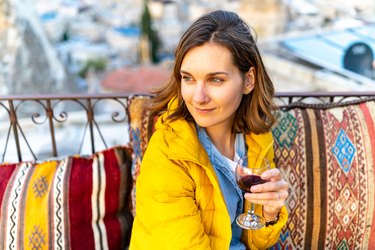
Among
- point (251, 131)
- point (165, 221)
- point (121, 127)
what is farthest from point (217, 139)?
point (121, 127)

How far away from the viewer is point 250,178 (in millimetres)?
1399

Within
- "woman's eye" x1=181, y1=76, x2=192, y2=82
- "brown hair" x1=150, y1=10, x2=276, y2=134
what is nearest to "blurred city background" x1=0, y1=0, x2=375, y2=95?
"brown hair" x1=150, y1=10, x2=276, y2=134

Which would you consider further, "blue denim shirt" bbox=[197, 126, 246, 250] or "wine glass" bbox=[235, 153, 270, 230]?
"blue denim shirt" bbox=[197, 126, 246, 250]

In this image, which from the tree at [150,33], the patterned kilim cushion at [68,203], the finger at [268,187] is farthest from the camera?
the tree at [150,33]

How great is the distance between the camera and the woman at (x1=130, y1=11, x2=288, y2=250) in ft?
4.61

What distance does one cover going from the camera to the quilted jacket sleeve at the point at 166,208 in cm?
140

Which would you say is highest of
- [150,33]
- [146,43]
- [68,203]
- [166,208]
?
[150,33]

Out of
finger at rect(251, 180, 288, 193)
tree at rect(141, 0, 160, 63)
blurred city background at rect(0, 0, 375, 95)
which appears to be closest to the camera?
finger at rect(251, 180, 288, 193)

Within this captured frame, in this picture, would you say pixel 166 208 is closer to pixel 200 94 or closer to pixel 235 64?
pixel 200 94

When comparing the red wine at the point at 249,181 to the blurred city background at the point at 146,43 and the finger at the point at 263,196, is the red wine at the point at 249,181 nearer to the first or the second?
the finger at the point at 263,196

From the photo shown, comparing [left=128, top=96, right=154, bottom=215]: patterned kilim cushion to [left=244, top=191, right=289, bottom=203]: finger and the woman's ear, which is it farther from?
[left=244, top=191, right=289, bottom=203]: finger

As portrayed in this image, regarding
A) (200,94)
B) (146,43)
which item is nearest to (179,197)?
(200,94)

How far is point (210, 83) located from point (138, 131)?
723 mm

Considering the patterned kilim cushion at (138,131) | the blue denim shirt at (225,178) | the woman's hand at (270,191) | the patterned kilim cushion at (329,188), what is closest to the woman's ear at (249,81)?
the blue denim shirt at (225,178)
